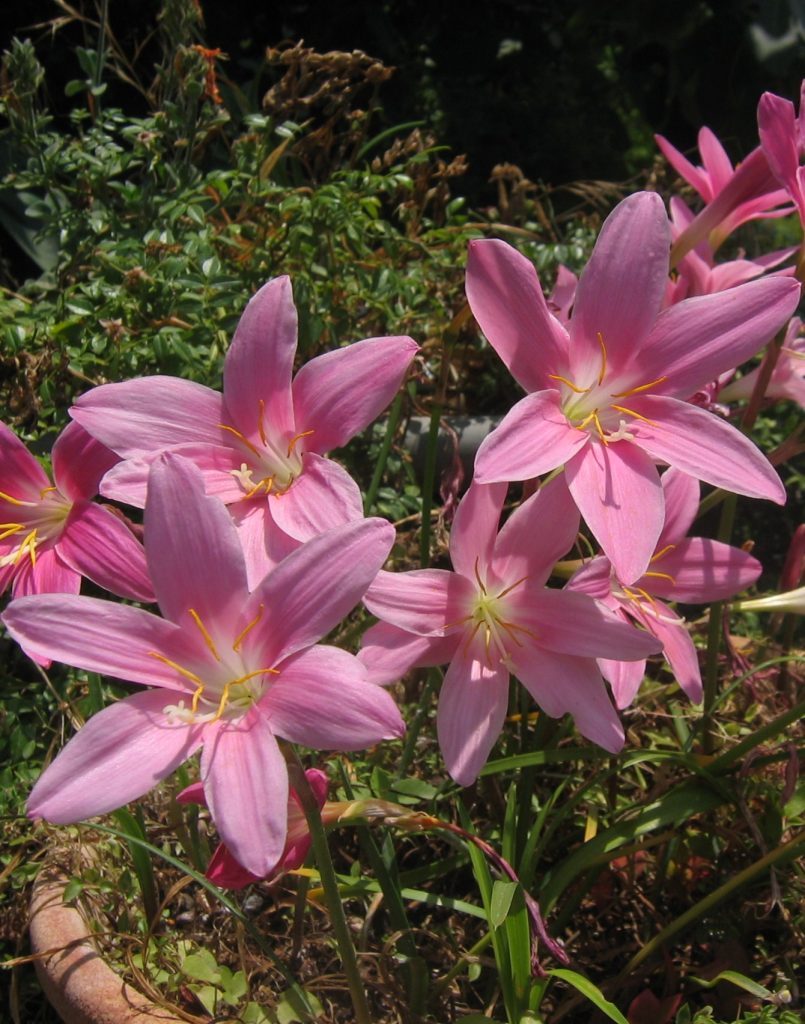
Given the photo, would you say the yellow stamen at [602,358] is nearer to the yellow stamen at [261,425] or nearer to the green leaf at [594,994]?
the yellow stamen at [261,425]

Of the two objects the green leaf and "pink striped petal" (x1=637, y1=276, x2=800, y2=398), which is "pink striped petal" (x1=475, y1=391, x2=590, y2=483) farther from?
the green leaf

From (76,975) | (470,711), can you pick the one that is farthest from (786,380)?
(76,975)

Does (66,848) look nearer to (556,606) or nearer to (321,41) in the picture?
(556,606)

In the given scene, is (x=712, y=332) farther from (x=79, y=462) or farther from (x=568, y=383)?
(x=79, y=462)

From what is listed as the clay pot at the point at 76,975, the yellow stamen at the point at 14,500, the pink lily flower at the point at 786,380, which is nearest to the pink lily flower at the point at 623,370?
the pink lily flower at the point at 786,380

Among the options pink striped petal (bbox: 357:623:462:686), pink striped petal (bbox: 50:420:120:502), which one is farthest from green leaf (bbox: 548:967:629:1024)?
pink striped petal (bbox: 50:420:120:502)

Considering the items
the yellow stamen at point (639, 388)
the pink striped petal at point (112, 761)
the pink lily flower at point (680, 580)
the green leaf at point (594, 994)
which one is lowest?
the green leaf at point (594, 994)
